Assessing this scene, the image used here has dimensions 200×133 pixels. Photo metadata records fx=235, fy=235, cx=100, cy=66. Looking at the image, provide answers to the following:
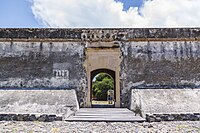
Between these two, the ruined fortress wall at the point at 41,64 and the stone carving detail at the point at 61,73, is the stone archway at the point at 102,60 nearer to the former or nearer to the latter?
the ruined fortress wall at the point at 41,64

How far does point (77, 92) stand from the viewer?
977 centimetres

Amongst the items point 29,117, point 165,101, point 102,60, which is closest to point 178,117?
point 165,101

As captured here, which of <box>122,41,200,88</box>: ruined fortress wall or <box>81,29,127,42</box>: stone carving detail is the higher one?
<box>81,29,127,42</box>: stone carving detail

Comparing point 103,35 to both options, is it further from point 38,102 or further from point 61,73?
point 38,102

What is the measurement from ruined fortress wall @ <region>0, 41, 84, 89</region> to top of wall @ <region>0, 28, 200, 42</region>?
10.3 inches

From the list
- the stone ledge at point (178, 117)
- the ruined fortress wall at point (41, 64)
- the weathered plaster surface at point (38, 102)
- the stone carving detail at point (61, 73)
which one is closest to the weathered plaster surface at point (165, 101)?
the stone ledge at point (178, 117)

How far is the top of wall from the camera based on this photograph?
1014 cm

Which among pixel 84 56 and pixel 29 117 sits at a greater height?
pixel 84 56

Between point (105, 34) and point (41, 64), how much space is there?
304 centimetres

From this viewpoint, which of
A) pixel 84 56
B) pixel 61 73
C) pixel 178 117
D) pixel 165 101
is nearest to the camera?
pixel 178 117

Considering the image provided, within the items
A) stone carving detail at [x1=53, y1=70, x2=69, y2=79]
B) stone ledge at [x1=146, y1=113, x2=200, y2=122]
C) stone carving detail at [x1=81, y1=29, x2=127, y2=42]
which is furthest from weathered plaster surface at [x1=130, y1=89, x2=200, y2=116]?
stone carving detail at [x1=53, y1=70, x2=69, y2=79]

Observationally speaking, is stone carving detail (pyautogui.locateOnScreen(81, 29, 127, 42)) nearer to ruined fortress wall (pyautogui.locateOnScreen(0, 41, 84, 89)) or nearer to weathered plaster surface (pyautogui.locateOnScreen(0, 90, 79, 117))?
ruined fortress wall (pyautogui.locateOnScreen(0, 41, 84, 89))

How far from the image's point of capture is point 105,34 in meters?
10.1

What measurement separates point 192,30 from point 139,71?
2.99 m
